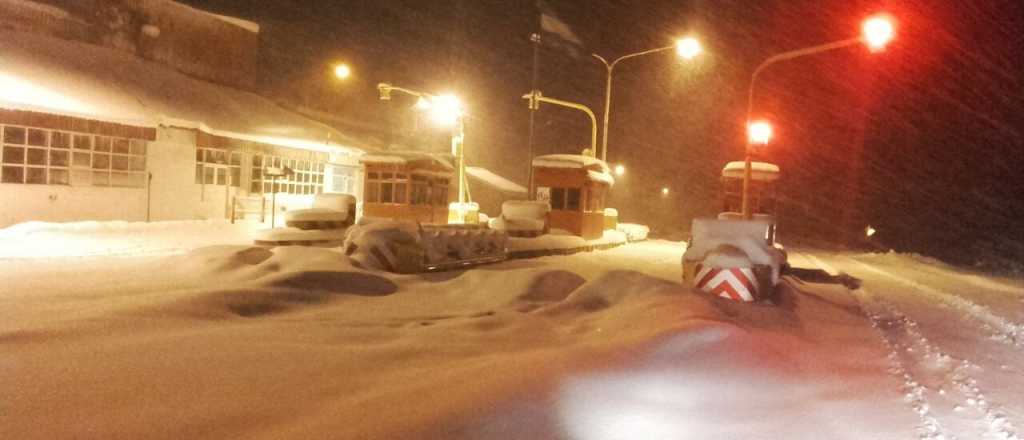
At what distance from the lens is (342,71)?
140 ft

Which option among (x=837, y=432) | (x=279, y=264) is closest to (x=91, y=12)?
(x=279, y=264)

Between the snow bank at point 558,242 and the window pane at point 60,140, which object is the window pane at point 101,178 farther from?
the snow bank at point 558,242

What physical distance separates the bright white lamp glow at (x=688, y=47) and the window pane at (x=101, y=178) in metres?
18.0

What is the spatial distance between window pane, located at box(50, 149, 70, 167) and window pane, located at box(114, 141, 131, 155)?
1.75 meters

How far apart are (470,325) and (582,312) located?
6.01 ft

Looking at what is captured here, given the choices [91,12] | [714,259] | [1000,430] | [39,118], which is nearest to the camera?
[1000,430]

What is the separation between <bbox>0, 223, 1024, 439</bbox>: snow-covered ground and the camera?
5402 mm

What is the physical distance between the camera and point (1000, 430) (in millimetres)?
5961

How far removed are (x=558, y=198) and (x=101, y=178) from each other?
1519 centimetres

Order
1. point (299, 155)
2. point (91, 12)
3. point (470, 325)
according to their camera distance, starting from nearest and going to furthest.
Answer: point (470, 325) < point (91, 12) < point (299, 155)

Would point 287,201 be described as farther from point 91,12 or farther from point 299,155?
point 91,12

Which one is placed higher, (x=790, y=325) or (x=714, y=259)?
(x=714, y=259)

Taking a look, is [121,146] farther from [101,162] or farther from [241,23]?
[241,23]

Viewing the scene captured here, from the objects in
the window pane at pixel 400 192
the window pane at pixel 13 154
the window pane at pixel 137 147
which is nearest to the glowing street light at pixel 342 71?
the window pane at pixel 400 192
